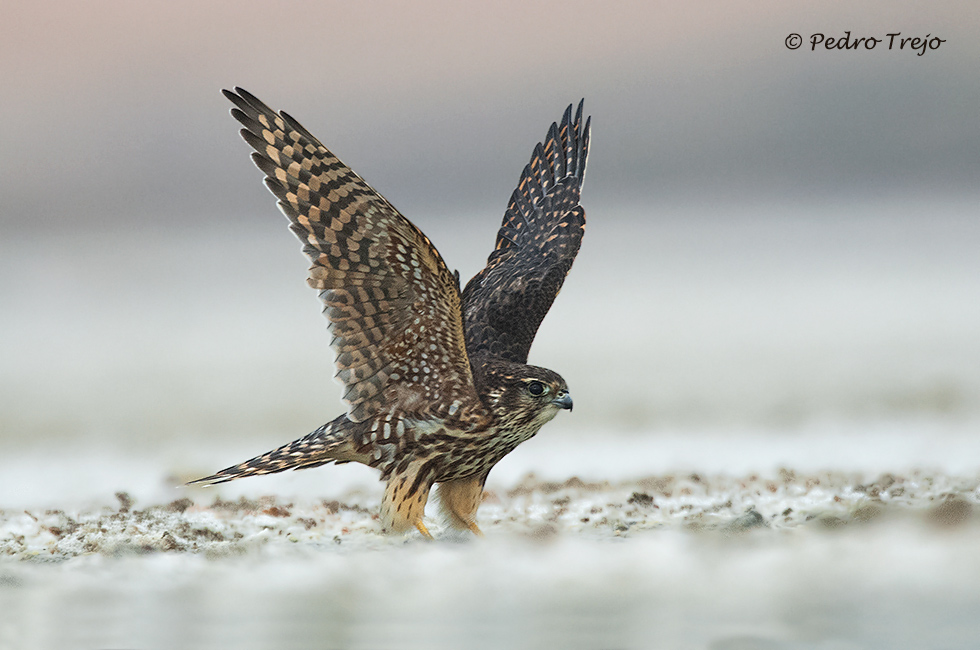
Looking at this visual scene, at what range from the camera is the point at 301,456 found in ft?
17.8

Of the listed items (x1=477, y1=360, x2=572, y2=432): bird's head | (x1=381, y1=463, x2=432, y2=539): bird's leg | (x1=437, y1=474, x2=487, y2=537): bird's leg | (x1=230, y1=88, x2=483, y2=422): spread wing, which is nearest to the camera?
(x1=230, y1=88, x2=483, y2=422): spread wing

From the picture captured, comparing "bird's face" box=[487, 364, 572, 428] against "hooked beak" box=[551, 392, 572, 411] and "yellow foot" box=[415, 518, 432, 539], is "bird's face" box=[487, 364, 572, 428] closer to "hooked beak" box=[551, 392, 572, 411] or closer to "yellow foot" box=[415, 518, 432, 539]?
"hooked beak" box=[551, 392, 572, 411]

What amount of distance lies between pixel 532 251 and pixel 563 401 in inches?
57.5

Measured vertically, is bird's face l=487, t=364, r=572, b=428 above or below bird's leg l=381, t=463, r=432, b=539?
above

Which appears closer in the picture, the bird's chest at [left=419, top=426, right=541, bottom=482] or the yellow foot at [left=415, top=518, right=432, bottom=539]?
the bird's chest at [left=419, top=426, right=541, bottom=482]

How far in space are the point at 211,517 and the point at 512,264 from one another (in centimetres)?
233

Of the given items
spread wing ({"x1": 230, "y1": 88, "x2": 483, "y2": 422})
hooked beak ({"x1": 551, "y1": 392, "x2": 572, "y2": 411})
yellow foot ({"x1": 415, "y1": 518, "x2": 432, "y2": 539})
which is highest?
spread wing ({"x1": 230, "y1": 88, "x2": 483, "y2": 422})

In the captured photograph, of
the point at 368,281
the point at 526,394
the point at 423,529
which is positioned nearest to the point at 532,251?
the point at 526,394

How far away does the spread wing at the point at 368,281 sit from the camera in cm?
462

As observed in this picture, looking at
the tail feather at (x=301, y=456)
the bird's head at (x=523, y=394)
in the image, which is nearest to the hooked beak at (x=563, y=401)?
the bird's head at (x=523, y=394)

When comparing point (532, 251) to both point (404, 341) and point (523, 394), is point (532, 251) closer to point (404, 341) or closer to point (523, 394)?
point (523, 394)

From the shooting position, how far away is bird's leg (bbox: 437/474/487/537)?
570 centimetres

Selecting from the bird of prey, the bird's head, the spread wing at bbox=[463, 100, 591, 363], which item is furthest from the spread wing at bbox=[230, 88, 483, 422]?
the spread wing at bbox=[463, 100, 591, 363]

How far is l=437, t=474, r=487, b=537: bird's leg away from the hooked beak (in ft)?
2.32
